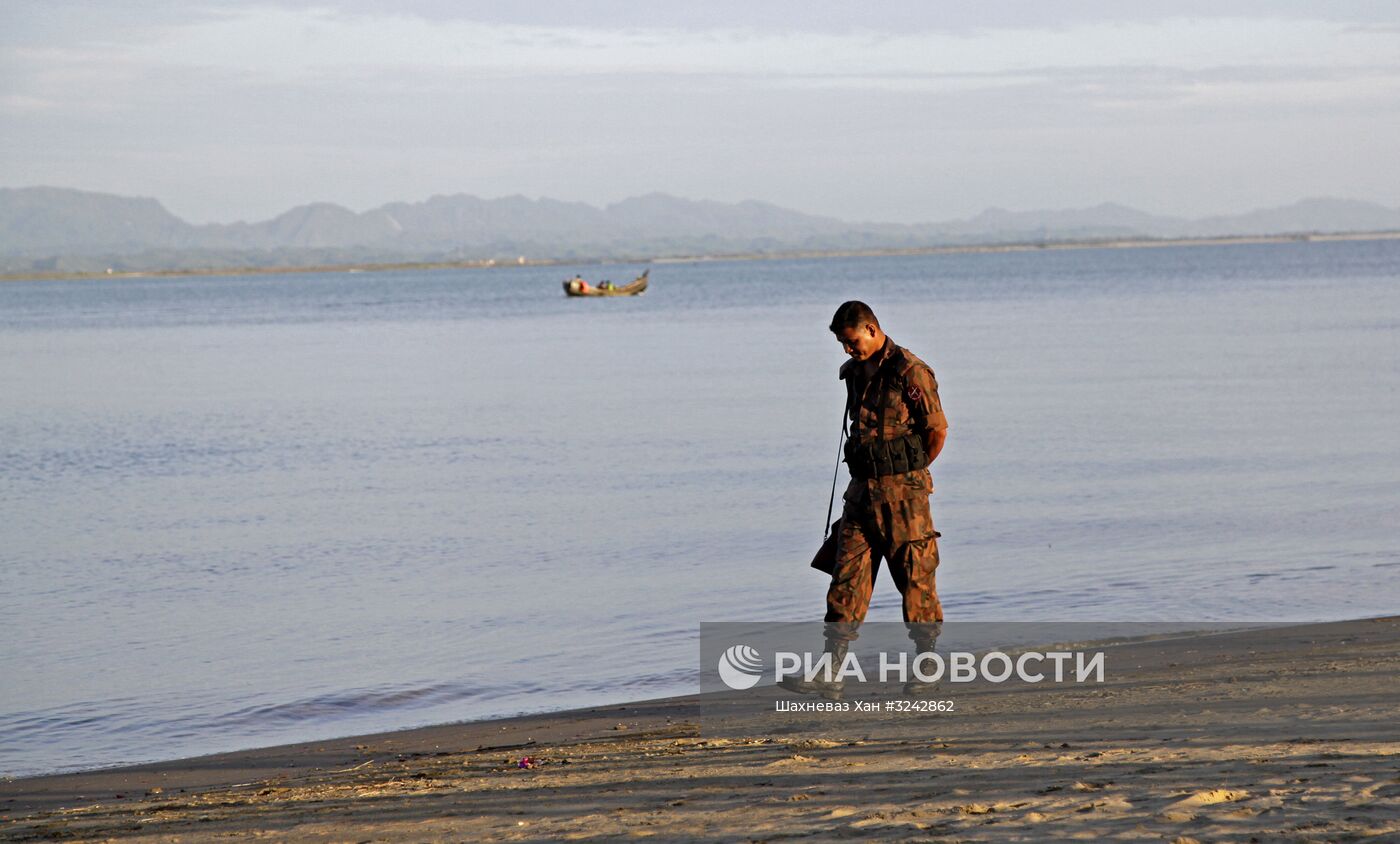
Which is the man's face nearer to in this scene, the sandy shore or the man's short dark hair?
the man's short dark hair

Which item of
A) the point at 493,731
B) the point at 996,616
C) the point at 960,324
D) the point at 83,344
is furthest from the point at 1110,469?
the point at 83,344

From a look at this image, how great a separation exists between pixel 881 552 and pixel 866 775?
4.39 feet

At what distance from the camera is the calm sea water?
32.4 ft

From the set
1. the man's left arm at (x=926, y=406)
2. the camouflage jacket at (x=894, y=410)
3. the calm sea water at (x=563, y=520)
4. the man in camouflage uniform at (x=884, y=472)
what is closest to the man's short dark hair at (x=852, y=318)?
the man in camouflage uniform at (x=884, y=472)

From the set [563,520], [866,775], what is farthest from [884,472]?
[563,520]

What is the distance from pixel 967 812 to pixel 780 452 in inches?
609

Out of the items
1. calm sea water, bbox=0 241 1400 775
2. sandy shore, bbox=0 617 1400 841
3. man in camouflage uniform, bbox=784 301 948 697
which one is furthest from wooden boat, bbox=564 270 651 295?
man in camouflage uniform, bbox=784 301 948 697

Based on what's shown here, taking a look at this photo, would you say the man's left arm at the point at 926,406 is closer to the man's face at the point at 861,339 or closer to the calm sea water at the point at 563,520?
the man's face at the point at 861,339

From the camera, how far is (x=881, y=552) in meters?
7.00

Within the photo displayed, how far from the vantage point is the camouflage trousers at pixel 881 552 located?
688cm

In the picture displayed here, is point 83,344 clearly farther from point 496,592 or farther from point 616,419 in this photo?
point 496,592

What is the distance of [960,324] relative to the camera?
2117 inches

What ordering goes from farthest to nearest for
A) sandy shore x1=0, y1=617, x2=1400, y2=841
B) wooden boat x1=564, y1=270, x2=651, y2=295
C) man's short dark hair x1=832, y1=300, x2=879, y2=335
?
1. wooden boat x1=564, y1=270, x2=651, y2=295
2. man's short dark hair x1=832, y1=300, x2=879, y2=335
3. sandy shore x1=0, y1=617, x2=1400, y2=841

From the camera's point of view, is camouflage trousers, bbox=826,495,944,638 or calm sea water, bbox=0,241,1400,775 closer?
camouflage trousers, bbox=826,495,944,638
